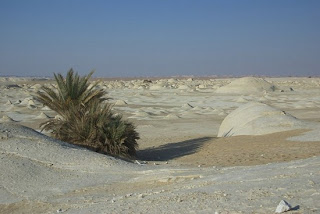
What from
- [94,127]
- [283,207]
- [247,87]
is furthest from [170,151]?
[247,87]

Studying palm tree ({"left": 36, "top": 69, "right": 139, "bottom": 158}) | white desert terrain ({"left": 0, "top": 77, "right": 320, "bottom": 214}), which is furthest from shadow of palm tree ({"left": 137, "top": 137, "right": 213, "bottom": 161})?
palm tree ({"left": 36, "top": 69, "right": 139, "bottom": 158})

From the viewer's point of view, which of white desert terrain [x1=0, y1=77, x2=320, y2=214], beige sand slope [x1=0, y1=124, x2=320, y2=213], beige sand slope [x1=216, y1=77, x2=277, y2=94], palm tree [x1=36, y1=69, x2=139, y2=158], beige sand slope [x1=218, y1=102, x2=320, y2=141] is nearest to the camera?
beige sand slope [x1=0, y1=124, x2=320, y2=213]

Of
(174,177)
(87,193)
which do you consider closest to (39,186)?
(87,193)

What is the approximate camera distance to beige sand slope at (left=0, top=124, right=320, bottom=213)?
5.52 m

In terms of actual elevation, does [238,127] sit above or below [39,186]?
above

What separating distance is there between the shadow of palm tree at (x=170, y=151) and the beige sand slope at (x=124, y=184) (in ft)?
11.0

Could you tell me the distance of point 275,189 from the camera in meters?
5.80

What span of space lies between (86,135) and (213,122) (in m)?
14.1

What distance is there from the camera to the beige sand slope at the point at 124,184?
217 inches

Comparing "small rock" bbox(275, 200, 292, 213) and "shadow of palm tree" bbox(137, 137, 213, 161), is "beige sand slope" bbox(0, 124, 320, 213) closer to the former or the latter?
"small rock" bbox(275, 200, 292, 213)

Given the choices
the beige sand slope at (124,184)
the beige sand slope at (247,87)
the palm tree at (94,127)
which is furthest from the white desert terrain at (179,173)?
the beige sand slope at (247,87)

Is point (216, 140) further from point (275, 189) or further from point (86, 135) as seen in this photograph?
point (275, 189)

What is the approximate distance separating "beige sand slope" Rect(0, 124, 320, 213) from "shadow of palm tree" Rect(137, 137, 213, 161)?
3.35 metres

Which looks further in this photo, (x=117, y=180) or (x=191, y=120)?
(x=191, y=120)
